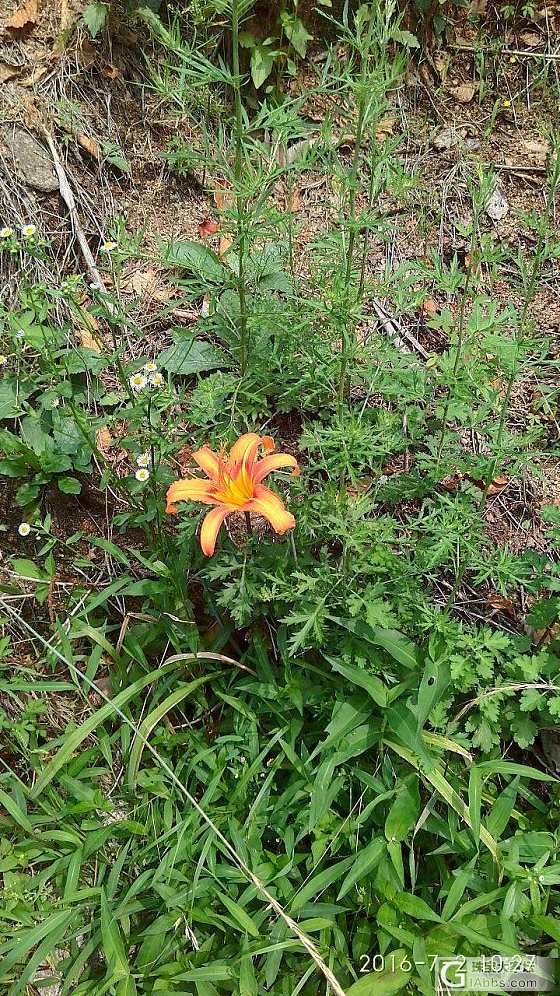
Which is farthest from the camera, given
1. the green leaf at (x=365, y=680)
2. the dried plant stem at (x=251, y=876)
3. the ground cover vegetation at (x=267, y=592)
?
the green leaf at (x=365, y=680)

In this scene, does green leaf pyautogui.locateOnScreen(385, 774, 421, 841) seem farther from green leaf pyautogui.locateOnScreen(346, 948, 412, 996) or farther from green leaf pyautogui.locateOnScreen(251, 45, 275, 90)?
green leaf pyautogui.locateOnScreen(251, 45, 275, 90)

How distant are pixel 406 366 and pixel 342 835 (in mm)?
1577

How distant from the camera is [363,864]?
189 centimetres

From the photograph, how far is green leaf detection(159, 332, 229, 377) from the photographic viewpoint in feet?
8.80

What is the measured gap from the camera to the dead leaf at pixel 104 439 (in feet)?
9.00

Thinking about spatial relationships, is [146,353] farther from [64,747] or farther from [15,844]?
[15,844]

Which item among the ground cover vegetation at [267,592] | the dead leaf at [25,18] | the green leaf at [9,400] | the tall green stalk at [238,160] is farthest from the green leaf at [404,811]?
the dead leaf at [25,18]

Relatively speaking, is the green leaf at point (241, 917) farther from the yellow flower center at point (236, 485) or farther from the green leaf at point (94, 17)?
the green leaf at point (94, 17)

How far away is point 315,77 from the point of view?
3.12 metres

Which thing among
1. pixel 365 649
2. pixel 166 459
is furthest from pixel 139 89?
pixel 365 649

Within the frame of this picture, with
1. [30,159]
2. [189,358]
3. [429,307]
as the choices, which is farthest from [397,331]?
[30,159]

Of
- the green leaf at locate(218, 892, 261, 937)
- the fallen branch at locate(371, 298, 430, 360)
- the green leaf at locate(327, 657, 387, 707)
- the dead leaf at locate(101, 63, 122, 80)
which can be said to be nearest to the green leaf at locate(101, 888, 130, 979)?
the green leaf at locate(218, 892, 261, 937)

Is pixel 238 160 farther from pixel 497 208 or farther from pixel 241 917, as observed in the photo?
pixel 241 917

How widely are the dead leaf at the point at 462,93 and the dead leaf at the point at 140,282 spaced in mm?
1676
